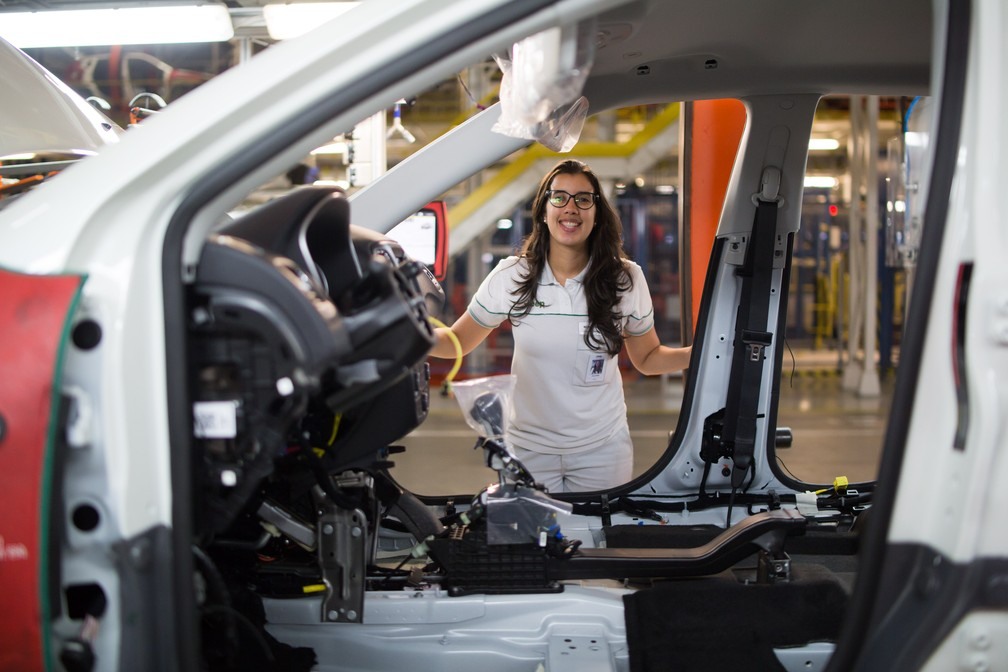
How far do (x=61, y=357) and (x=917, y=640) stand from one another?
1409mm

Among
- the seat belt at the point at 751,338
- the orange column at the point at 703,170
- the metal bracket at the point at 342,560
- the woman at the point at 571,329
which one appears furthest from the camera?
the orange column at the point at 703,170

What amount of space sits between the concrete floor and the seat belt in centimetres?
216

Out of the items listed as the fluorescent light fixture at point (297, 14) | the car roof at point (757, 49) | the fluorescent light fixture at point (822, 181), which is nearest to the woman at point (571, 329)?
the car roof at point (757, 49)

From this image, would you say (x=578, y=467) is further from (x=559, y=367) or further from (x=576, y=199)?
(x=576, y=199)

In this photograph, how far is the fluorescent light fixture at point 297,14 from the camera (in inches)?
208

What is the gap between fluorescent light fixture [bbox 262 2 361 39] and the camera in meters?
5.28

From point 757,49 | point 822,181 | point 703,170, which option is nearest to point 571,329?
point 757,49

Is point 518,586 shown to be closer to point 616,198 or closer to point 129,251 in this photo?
point 129,251

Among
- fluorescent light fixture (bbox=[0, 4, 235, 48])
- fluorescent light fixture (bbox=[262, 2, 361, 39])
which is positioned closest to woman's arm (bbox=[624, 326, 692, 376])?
fluorescent light fixture (bbox=[262, 2, 361, 39])

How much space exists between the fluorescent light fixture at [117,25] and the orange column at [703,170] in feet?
9.98

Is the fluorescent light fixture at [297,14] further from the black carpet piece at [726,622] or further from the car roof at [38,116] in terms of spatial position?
the black carpet piece at [726,622]

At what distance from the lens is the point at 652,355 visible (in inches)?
128

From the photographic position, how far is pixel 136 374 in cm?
128

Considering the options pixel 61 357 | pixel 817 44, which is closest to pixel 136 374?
pixel 61 357
